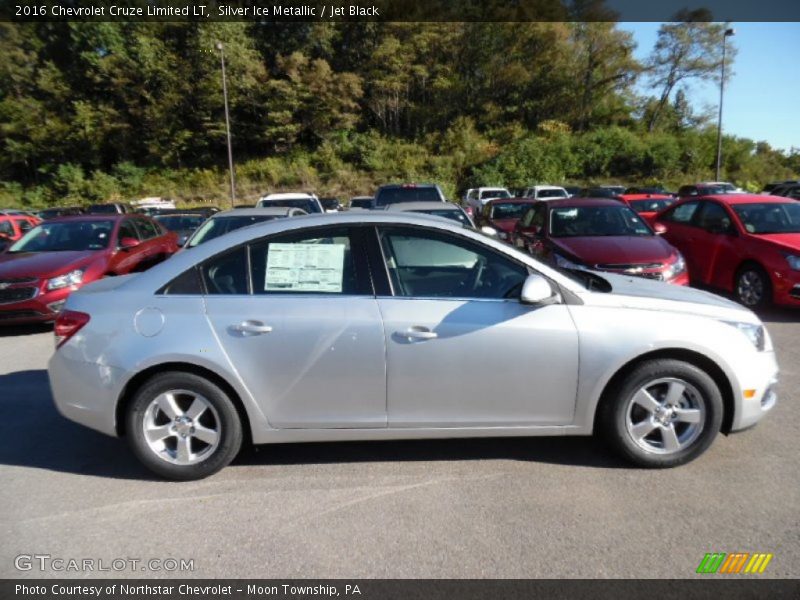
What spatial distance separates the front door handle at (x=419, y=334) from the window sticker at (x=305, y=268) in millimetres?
525

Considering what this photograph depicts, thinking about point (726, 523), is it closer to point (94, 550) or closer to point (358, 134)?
point (94, 550)

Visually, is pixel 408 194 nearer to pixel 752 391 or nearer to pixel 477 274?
pixel 477 274

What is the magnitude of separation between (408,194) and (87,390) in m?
9.43

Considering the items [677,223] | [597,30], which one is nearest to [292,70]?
[597,30]

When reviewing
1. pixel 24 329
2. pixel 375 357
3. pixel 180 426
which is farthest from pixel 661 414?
pixel 24 329

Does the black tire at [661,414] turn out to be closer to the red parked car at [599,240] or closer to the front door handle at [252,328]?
the front door handle at [252,328]

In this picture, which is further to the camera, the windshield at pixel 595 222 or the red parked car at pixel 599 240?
the windshield at pixel 595 222

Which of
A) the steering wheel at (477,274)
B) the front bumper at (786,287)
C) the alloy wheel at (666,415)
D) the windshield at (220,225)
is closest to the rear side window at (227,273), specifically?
the steering wheel at (477,274)

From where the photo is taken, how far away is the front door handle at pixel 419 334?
3.58 meters

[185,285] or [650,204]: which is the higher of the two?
[185,285]

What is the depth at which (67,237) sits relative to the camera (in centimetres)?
900

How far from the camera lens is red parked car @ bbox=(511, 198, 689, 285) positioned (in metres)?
7.33

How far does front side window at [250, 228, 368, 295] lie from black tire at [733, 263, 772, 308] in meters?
6.47

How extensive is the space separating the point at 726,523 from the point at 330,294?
259 centimetres
